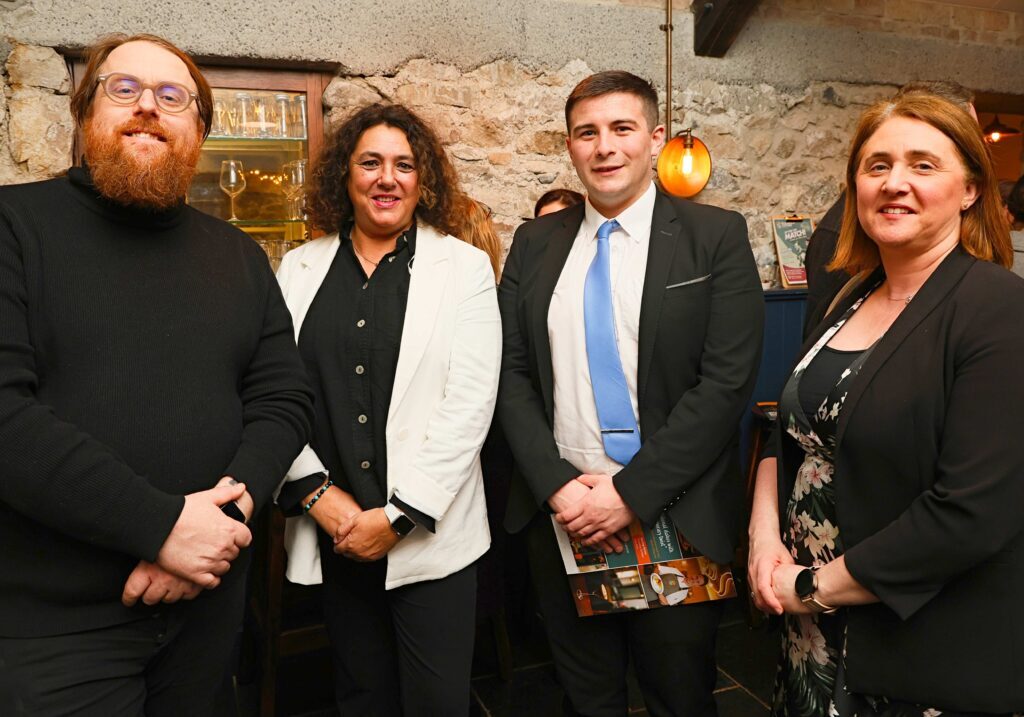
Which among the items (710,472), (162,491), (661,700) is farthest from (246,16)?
(661,700)

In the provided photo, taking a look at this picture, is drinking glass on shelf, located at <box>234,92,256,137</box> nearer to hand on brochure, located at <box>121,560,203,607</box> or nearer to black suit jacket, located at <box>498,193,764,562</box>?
black suit jacket, located at <box>498,193,764,562</box>

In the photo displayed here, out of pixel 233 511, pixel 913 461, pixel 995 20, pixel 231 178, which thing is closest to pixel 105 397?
pixel 233 511

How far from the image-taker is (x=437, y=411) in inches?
72.2

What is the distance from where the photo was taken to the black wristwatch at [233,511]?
1.42 m

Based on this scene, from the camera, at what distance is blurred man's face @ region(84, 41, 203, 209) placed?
4.65 ft

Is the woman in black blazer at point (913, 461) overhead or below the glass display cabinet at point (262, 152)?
below

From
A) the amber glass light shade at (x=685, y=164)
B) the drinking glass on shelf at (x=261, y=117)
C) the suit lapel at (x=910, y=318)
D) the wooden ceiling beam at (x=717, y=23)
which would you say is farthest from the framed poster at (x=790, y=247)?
the suit lapel at (x=910, y=318)

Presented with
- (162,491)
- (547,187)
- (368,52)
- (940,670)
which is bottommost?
(940,670)

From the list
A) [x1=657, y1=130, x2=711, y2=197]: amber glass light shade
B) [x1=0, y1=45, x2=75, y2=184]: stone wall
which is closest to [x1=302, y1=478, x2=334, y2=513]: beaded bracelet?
[x1=0, y1=45, x2=75, y2=184]: stone wall

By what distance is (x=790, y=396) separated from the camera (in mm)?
1550

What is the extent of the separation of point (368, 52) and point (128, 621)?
2.50 m

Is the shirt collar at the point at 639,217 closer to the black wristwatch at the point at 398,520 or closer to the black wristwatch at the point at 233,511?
the black wristwatch at the point at 398,520

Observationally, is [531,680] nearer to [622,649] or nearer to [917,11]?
[622,649]

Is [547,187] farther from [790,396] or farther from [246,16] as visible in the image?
[790,396]
